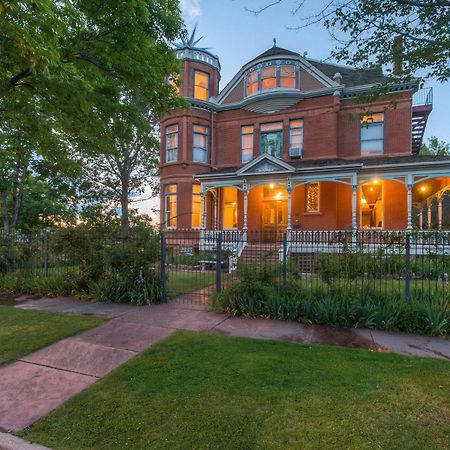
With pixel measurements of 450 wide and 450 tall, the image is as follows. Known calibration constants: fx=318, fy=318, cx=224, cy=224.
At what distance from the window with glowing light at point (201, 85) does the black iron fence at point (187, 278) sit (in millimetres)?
14660

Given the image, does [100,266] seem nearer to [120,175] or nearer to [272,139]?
[272,139]

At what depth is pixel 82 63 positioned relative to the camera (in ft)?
25.1

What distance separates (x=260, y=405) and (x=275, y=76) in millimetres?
19858

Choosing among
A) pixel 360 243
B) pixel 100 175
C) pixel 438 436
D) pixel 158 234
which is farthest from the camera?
pixel 100 175

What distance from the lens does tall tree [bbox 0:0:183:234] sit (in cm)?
508

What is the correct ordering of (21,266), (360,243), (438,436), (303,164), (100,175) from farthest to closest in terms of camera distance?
(100,175) → (303,164) → (21,266) → (360,243) → (438,436)

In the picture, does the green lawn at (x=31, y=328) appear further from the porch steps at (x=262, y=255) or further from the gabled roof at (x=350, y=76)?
the gabled roof at (x=350, y=76)

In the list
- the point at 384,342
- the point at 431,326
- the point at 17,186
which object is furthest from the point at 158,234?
the point at 17,186

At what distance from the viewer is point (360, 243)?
7375 mm

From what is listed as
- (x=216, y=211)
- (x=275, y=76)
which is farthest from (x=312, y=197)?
(x=275, y=76)

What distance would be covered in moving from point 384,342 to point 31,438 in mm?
5478

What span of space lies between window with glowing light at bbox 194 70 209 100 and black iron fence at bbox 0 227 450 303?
48.1 feet

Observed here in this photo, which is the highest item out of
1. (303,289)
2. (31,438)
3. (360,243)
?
(360,243)

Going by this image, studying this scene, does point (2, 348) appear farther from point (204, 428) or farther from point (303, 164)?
point (303, 164)
